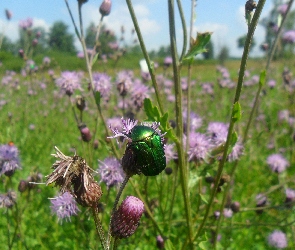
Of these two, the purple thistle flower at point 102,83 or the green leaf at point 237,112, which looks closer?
the green leaf at point 237,112

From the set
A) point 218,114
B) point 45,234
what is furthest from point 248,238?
point 218,114

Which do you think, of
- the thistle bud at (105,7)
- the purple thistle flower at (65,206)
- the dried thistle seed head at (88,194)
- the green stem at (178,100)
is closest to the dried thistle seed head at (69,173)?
the dried thistle seed head at (88,194)

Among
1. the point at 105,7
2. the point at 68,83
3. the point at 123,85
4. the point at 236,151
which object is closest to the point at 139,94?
the point at 123,85

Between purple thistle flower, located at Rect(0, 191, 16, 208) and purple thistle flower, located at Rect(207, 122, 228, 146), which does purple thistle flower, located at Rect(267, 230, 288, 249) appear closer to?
purple thistle flower, located at Rect(207, 122, 228, 146)

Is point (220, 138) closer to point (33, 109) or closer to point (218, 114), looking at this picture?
point (218, 114)

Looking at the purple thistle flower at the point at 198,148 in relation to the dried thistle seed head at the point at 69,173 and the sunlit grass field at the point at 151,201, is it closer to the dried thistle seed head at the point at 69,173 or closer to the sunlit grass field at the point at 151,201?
the sunlit grass field at the point at 151,201
